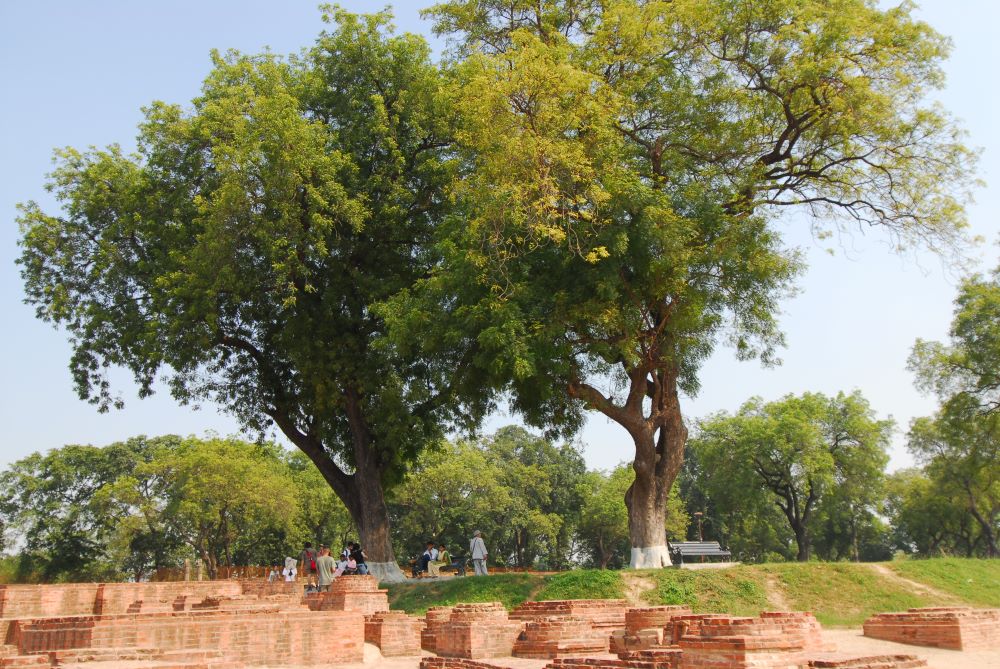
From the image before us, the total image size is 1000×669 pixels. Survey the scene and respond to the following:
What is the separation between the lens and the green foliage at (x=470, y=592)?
17.7 metres

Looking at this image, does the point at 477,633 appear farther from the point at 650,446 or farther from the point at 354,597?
the point at 650,446

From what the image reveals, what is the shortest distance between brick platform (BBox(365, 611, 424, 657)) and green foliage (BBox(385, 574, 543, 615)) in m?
3.51

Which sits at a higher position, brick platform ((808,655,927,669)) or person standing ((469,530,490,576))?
person standing ((469,530,490,576))

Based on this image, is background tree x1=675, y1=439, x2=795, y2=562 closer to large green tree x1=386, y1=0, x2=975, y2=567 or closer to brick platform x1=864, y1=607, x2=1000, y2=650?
large green tree x1=386, y1=0, x2=975, y2=567

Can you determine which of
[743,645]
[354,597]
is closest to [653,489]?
[354,597]

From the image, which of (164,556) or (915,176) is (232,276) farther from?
(164,556)

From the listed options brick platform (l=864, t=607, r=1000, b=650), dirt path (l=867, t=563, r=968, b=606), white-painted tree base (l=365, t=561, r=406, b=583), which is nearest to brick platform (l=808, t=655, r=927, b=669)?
brick platform (l=864, t=607, r=1000, b=650)

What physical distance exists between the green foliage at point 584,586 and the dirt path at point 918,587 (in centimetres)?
523

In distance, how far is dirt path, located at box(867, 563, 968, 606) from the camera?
16.5 m

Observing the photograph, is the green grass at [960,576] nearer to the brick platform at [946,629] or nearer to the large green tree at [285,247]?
the brick platform at [946,629]

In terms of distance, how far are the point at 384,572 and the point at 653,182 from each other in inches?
440

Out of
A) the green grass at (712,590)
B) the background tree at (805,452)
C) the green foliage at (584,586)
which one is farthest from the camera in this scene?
the background tree at (805,452)

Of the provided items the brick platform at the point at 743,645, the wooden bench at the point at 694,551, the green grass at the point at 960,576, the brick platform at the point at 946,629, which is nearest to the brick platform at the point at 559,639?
the brick platform at the point at 743,645

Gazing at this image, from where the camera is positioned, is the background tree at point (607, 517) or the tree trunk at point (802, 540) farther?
the background tree at point (607, 517)
